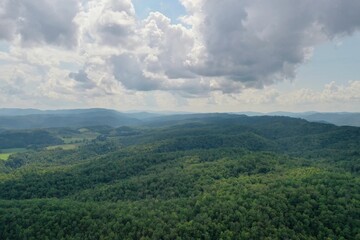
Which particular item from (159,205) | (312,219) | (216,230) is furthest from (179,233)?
(312,219)

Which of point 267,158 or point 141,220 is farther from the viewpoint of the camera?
point 267,158

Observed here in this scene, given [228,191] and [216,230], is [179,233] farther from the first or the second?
[228,191]

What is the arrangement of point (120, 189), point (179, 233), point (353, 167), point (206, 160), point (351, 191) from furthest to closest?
point (206, 160), point (353, 167), point (120, 189), point (351, 191), point (179, 233)

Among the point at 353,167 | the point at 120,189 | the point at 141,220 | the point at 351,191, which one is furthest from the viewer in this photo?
the point at 353,167

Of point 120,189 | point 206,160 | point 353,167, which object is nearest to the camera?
point 120,189

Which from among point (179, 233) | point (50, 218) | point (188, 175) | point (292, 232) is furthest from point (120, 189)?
point (292, 232)

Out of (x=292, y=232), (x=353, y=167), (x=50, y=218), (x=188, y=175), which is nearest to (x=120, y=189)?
(x=188, y=175)

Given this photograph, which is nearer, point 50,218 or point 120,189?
point 50,218

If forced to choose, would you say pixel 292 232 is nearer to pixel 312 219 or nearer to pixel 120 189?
pixel 312 219

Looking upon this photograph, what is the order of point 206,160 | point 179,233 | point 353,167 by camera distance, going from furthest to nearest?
point 206,160
point 353,167
point 179,233
